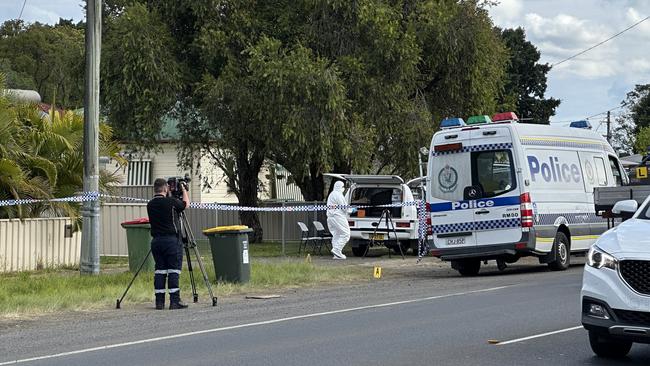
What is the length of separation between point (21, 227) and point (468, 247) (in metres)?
9.22

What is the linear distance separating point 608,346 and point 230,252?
9.19 m

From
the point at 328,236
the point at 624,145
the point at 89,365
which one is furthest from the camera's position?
the point at 624,145

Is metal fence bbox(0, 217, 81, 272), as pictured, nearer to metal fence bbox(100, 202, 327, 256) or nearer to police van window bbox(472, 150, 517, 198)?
metal fence bbox(100, 202, 327, 256)

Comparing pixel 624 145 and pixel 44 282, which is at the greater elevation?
pixel 624 145

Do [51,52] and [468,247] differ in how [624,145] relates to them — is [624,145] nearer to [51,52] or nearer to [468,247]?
[51,52]

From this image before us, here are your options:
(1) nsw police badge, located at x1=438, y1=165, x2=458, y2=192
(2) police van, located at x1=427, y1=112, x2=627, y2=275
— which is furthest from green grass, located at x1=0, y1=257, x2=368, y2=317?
(1) nsw police badge, located at x1=438, y1=165, x2=458, y2=192

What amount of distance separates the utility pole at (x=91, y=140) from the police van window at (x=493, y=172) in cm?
726

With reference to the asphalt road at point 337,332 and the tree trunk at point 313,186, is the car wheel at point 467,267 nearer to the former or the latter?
the asphalt road at point 337,332

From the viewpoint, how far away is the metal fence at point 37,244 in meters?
20.8

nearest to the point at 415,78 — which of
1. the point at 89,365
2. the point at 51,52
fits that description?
the point at 89,365

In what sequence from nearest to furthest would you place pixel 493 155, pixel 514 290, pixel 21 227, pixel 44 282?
pixel 514 290 < pixel 44 282 < pixel 493 155 < pixel 21 227

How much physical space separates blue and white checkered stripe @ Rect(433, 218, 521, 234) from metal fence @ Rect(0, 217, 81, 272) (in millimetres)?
8134

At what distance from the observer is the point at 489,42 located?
29984 millimetres

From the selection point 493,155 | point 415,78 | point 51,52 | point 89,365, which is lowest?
Answer: point 89,365
